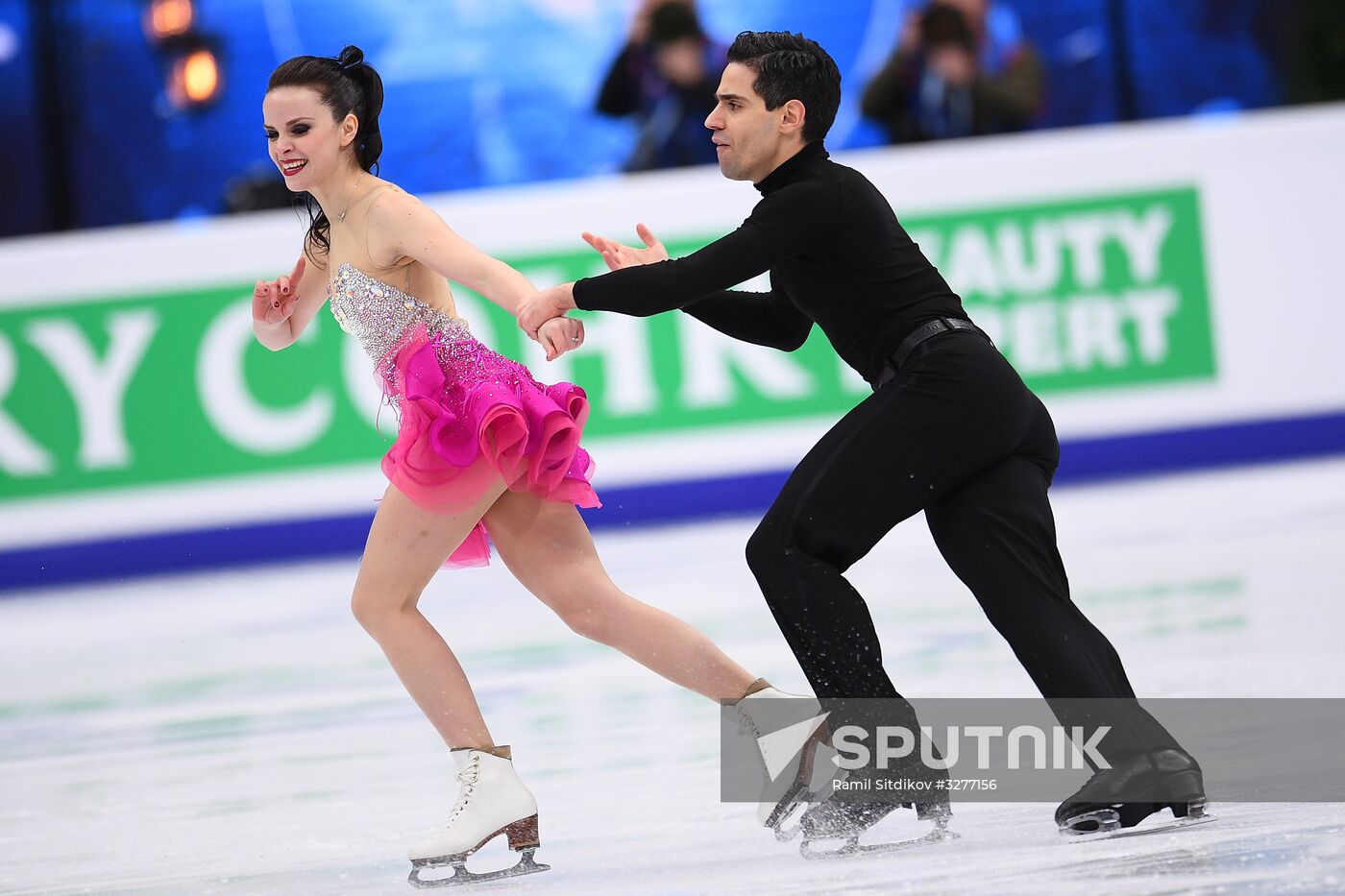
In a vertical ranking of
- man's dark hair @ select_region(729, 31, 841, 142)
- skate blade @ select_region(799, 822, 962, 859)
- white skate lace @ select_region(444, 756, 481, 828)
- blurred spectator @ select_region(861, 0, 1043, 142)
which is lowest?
skate blade @ select_region(799, 822, 962, 859)

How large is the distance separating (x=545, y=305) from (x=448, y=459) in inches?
10.8

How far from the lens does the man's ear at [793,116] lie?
8.18 feet

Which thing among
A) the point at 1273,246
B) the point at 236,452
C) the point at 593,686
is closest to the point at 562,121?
the point at 236,452

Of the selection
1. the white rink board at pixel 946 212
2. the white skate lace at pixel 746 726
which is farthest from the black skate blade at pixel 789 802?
the white rink board at pixel 946 212

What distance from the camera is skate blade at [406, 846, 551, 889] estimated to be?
2480 mm

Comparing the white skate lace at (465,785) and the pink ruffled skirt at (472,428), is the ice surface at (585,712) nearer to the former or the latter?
the white skate lace at (465,785)

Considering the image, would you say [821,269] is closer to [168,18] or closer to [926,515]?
[926,515]

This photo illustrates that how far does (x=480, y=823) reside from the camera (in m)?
2.50

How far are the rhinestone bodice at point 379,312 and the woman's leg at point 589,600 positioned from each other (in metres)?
0.30

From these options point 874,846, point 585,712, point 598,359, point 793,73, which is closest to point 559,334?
point 793,73

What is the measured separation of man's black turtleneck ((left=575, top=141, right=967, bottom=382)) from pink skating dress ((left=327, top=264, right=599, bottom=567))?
216 mm

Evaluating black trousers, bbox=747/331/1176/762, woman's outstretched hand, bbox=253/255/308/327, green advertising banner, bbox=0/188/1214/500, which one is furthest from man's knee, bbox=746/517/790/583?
green advertising banner, bbox=0/188/1214/500

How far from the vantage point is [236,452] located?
6.45 meters

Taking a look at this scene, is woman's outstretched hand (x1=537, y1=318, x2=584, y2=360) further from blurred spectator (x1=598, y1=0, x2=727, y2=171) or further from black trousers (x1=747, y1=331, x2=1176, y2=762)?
blurred spectator (x1=598, y1=0, x2=727, y2=171)
